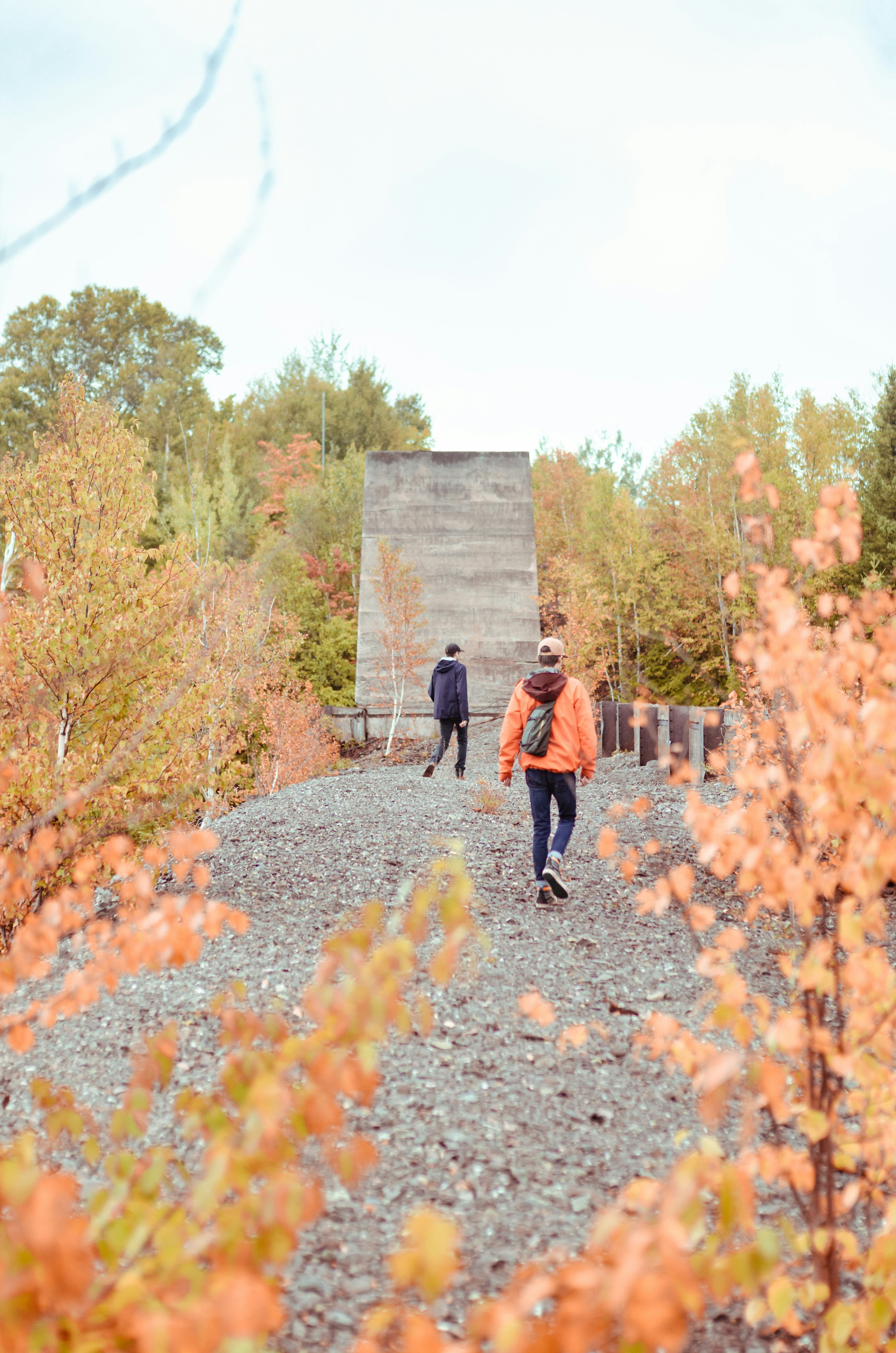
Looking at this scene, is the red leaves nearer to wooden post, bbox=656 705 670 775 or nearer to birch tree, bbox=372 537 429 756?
birch tree, bbox=372 537 429 756

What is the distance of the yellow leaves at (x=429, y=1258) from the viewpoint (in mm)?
1188

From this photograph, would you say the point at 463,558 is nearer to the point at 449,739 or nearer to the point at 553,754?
the point at 449,739

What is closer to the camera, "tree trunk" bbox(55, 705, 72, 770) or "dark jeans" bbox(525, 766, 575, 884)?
"dark jeans" bbox(525, 766, 575, 884)

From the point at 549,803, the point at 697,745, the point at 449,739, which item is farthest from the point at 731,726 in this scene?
the point at 449,739

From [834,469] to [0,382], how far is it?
29.8 metres

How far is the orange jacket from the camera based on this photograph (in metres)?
6.18

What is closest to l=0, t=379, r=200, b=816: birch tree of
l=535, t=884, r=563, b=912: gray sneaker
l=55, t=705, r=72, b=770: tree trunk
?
l=55, t=705, r=72, b=770: tree trunk

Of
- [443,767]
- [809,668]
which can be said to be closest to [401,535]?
[443,767]

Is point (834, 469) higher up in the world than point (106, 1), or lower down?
higher up

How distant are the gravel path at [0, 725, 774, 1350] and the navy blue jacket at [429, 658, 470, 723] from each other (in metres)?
3.50

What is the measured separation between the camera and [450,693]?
11.8m

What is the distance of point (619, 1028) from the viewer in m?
4.56

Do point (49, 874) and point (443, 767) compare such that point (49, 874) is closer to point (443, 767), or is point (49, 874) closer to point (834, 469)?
point (443, 767)

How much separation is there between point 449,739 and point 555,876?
20.8ft
